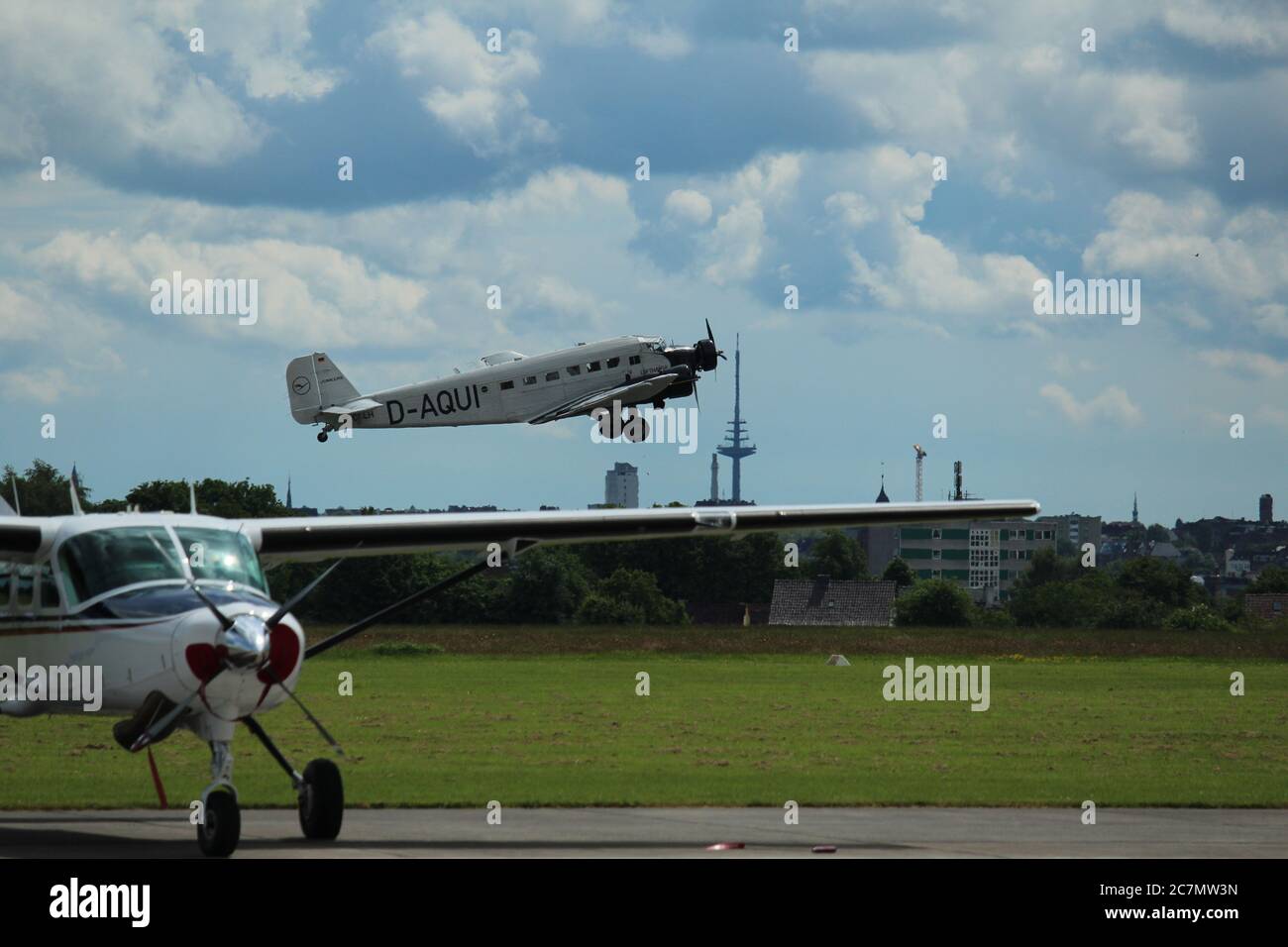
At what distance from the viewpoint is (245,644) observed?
48.9ft

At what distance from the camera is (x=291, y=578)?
75375mm

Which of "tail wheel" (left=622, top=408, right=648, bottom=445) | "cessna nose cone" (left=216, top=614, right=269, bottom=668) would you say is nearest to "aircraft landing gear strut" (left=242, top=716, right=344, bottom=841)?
"cessna nose cone" (left=216, top=614, right=269, bottom=668)

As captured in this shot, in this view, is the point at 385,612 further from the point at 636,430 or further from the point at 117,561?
the point at 636,430

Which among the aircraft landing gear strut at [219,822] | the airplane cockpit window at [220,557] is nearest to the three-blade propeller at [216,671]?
the airplane cockpit window at [220,557]

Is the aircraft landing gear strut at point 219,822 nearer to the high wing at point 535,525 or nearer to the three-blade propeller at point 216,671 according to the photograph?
the three-blade propeller at point 216,671

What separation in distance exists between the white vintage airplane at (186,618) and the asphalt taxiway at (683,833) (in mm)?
968

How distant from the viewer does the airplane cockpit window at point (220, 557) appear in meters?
16.0

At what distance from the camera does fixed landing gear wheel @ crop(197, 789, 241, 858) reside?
15.4 m

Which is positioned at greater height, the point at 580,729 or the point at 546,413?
the point at 546,413

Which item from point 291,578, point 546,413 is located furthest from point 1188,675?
point 291,578

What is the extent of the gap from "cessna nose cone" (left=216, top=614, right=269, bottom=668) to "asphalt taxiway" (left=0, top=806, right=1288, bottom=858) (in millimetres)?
1947

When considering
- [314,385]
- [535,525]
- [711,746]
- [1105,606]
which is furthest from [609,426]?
[1105,606]
